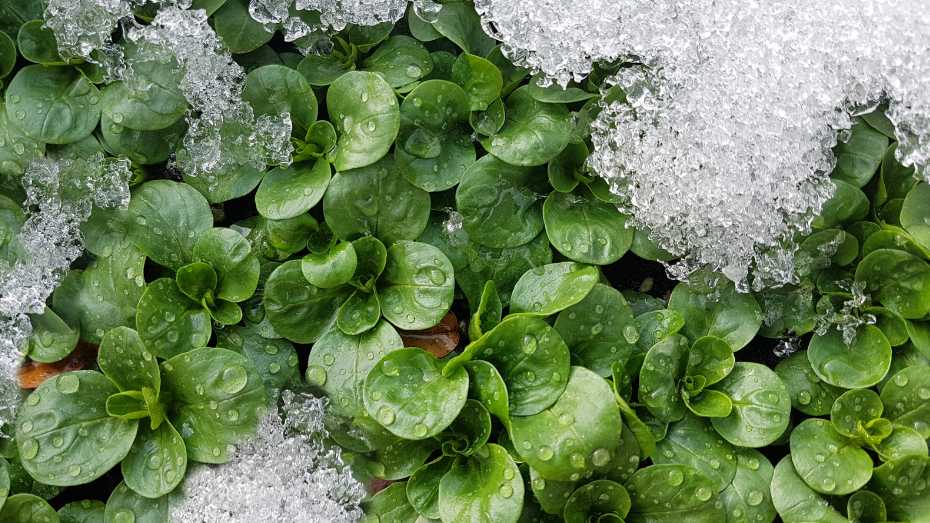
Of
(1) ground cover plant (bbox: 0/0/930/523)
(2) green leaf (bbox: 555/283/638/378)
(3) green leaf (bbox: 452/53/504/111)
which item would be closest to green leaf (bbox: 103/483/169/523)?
(1) ground cover plant (bbox: 0/0/930/523)

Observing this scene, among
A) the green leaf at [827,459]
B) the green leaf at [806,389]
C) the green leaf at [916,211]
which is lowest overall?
the green leaf at [827,459]

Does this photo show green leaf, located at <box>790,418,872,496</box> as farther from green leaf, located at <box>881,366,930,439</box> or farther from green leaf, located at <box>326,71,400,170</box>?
green leaf, located at <box>326,71,400,170</box>

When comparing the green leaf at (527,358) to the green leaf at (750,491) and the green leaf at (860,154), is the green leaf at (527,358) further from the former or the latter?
the green leaf at (860,154)

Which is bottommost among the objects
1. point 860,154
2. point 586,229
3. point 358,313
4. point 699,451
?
point 699,451

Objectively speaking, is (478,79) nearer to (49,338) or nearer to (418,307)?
(418,307)

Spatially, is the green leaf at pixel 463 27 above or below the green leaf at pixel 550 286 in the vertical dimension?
above

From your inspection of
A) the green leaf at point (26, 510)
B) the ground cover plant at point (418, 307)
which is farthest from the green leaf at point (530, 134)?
the green leaf at point (26, 510)

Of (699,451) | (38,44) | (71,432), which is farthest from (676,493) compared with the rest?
(38,44)
